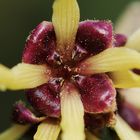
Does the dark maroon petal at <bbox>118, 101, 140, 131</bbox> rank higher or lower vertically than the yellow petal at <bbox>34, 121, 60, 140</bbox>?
lower

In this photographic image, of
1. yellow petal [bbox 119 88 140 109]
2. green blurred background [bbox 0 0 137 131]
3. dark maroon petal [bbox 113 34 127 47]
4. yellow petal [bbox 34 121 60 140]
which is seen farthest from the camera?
green blurred background [bbox 0 0 137 131]

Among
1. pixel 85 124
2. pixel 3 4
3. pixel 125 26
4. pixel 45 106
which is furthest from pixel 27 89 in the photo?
pixel 3 4

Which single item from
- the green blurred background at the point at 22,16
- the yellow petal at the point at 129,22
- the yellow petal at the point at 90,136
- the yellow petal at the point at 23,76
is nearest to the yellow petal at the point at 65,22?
the yellow petal at the point at 23,76

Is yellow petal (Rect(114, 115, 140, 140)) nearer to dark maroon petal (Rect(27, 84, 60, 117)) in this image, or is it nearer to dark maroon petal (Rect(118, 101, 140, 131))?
dark maroon petal (Rect(118, 101, 140, 131))

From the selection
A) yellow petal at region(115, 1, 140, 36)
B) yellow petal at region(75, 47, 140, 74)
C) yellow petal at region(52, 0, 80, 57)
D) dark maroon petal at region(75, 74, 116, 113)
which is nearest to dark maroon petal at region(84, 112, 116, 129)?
dark maroon petal at region(75, 74, 116, 113)

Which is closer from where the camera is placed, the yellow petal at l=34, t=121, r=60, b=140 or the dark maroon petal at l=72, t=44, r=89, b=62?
the yellow petal at l=34, t=121, r=60, b=140

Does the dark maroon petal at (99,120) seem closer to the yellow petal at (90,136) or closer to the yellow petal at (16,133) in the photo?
the yellow petal at (90,136)

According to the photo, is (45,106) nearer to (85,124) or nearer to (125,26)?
(85,124)
